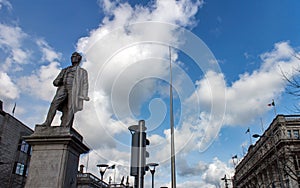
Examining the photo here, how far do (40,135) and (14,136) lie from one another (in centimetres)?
3435

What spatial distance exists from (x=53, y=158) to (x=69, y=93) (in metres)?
2.04

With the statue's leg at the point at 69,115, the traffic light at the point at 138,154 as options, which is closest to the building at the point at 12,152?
the statue's leg at the point at 69,115

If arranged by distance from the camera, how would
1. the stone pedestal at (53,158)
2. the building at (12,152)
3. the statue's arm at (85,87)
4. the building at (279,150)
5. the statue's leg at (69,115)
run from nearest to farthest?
the stone pedestal at (53,158), the statue's leg at (69,115), the statue's arm at (85,87), the building at (12,152), the building at (279,150)

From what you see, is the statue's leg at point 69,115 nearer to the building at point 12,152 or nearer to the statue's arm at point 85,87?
the statue's arm at point 85,87

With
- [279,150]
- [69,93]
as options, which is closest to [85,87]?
[69,93]

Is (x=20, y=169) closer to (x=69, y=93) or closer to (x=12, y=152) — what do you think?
(x=12, y=152)

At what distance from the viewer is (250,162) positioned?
75.8 m

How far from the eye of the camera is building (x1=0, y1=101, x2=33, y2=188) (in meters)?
36.2

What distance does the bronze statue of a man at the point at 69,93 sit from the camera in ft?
28.0

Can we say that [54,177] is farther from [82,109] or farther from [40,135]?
[82,109]

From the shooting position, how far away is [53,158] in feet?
25.2

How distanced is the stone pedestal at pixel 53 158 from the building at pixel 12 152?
31.4m

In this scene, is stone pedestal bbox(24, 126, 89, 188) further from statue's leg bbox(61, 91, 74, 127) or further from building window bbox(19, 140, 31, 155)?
building window bbox(19, 140, 31, 155)

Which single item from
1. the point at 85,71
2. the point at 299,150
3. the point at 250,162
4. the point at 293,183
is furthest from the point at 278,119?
the point at 85,71
